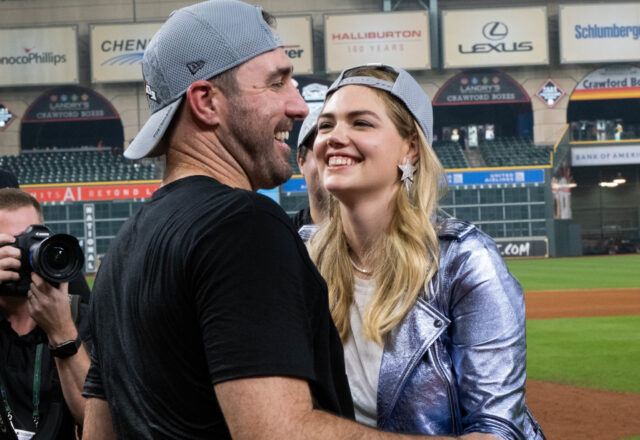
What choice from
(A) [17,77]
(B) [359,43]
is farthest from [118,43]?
(B) [359,43]

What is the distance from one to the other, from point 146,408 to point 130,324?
5.8 inches

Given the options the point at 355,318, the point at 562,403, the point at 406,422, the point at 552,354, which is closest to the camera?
the point at 406,422

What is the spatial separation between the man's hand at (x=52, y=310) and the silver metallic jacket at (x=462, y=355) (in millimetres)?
1084

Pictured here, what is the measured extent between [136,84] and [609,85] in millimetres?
21823

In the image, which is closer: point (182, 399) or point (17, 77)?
point (182, 399)

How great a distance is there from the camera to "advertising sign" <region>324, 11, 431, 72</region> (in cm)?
3428

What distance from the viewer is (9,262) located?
8.21 ft

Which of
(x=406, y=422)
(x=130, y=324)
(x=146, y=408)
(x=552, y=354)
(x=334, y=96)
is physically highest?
(x=334, y=96)

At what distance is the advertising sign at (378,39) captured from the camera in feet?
112

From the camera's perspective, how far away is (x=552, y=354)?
9.52 m

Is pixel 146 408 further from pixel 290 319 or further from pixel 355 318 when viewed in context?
pixel 355 318

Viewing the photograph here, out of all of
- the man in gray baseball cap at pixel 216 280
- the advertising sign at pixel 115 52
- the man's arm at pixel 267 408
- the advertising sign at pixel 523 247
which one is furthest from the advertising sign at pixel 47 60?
the man's arm at pixel 267 408

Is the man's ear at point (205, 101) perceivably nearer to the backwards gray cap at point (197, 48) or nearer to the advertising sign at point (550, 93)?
the backwards gray cap at point (197, 48)

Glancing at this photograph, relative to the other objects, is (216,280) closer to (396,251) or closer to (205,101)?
(205,101)
